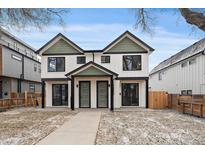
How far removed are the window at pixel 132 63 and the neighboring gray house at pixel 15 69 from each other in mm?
10066

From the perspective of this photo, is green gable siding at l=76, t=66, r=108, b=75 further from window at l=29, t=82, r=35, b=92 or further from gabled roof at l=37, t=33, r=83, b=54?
window at l=29, t=82, r=35, b=92

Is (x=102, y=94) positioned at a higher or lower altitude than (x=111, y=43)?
lower

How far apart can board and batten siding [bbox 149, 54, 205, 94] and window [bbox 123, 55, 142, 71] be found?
164 inches

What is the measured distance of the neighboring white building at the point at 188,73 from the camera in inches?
689

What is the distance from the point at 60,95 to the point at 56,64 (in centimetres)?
273

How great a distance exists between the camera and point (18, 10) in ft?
28.7

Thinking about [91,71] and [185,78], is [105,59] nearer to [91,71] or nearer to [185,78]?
[91,71]

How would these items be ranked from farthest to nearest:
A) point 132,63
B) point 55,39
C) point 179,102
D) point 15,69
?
point 15,69 < point 55,39 < point 132,63 < point 179,102

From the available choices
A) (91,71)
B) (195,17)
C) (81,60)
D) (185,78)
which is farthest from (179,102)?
(195,17)

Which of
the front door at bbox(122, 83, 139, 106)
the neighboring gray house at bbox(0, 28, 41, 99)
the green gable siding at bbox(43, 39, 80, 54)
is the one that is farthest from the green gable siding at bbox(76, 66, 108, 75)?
the neighboring gray house at bbox(0, 28, 41, 99)

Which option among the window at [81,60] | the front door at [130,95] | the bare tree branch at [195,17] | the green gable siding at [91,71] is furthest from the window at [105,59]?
the bare tree branch at [195,17]

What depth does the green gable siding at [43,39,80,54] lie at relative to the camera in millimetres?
20500

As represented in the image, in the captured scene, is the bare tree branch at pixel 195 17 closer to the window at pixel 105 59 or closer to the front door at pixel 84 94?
the window at pixel 105 59

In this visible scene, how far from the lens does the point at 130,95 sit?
20.2m
